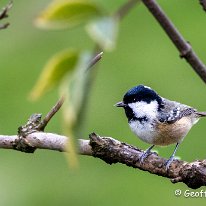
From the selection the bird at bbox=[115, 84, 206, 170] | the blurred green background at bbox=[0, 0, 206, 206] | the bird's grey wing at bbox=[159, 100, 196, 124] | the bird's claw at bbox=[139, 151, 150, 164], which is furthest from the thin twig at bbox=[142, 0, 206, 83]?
the blurred green background at bbox=[0, 0, 206, 206]

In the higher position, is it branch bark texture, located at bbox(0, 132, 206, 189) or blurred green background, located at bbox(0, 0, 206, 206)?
branch bark texture, located at bbox(0, 132, 206, 189)

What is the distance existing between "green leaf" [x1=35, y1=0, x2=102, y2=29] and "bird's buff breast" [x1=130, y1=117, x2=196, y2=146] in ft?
6.74

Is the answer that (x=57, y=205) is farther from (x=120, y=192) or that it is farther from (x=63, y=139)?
(x=63, y=139)

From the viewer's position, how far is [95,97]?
516cm

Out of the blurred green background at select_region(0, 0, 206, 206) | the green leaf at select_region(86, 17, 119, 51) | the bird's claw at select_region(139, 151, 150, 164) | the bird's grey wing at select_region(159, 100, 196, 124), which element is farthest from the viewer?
the blurred green background at select_region(0, 0, 206, 206)

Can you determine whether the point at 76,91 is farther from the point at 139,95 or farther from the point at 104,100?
the point at 104,100

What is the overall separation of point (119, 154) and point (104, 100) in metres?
3.29

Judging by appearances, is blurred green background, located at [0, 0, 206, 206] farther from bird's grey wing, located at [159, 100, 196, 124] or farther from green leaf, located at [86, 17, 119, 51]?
green leaf, located at [86, 17, 119, 51]

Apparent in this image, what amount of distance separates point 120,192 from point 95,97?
36.4 inches

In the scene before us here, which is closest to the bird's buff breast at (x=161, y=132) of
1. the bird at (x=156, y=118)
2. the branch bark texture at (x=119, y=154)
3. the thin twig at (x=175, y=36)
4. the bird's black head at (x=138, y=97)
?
the bird at (x=156, y=118)

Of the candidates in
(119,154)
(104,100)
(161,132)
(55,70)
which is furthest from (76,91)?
(104,100)

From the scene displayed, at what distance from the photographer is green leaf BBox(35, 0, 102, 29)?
537mm

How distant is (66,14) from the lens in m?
0.55

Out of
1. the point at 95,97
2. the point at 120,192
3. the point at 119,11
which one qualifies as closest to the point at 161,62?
the point at 95,97
